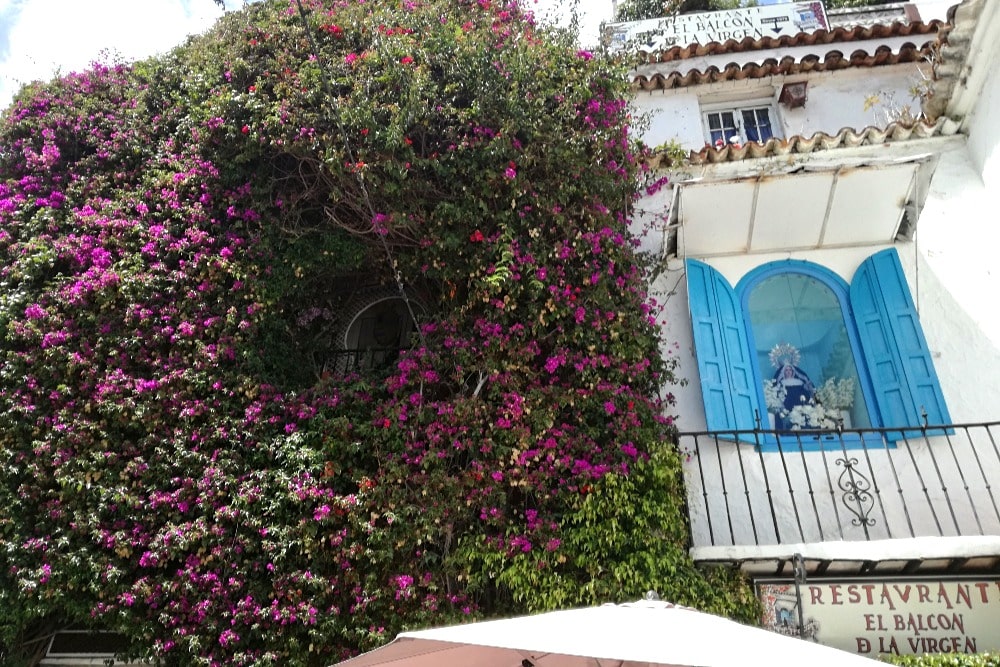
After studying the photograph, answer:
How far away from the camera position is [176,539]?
18.1 ft

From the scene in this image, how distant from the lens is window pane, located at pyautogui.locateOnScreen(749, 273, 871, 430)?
22.9 ft

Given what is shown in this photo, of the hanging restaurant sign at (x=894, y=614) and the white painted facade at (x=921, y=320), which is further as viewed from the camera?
the white painted facade at (x=921, y=320)

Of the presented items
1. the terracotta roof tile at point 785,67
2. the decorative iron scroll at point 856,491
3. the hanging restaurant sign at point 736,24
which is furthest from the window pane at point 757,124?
the decorative iron scroll at point 856,491

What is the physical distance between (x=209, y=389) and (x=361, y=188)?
238cm

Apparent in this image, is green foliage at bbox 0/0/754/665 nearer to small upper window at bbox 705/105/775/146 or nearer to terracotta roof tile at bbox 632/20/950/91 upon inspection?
terracotta roof tile at bbox 632/20/950/91

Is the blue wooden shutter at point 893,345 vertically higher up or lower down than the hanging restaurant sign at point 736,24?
lower down

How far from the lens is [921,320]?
6992mm

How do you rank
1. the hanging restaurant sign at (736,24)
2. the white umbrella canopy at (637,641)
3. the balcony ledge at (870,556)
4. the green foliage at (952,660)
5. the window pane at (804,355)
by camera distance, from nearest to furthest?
the white umbrella canopy at (637,641) → the green foliage at (952,660) → the balcony ledge at (870,556) → the window pane at (804,355) → the hanging restaurant sign at (736,24)

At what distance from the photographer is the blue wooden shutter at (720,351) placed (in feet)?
21.5

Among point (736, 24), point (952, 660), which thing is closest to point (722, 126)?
point (736, 24)

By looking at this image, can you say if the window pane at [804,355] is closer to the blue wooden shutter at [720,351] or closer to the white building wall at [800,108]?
the blue wooden shutter at [720,351]

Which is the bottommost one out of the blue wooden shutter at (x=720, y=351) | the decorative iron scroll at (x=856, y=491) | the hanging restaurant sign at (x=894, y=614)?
the hanging restaurant sign at (x=894, y=614)

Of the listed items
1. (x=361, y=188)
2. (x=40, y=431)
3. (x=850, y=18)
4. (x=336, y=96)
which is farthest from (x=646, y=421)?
(x=850, y=18)

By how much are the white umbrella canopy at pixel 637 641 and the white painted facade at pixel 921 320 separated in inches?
103
